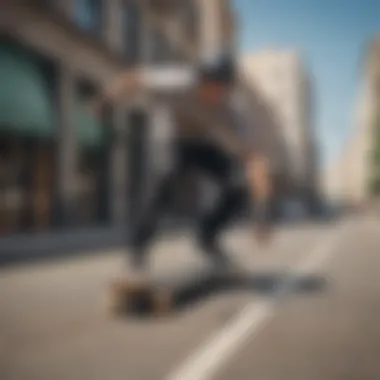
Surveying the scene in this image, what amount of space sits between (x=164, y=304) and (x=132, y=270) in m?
0.71

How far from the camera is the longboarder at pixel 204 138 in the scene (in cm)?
314

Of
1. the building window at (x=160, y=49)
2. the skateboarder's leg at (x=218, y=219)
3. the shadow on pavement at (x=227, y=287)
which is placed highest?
the building window at (x=160, y=49)

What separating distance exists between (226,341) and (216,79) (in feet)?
4.16

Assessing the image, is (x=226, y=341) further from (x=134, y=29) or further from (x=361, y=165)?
(x=134, y=29)

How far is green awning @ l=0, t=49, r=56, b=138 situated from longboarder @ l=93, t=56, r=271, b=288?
13.8ft

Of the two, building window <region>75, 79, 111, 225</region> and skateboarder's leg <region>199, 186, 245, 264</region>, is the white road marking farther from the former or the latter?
building window <region>75, 79, 111, 225</region>

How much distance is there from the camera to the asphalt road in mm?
2617

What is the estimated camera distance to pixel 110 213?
30.2ft

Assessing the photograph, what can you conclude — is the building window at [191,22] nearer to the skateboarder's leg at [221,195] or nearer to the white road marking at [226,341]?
the skateboarder's leg at [221,195]

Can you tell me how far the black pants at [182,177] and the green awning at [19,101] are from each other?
13.7 ft

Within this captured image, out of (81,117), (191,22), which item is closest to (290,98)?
(191,22)

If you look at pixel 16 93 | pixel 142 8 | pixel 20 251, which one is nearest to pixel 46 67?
pixel 16 93

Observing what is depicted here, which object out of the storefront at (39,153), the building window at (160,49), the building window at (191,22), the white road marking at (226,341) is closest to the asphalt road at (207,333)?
the white road marking at (226,341)

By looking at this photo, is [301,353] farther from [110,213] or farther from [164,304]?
[110,213]
